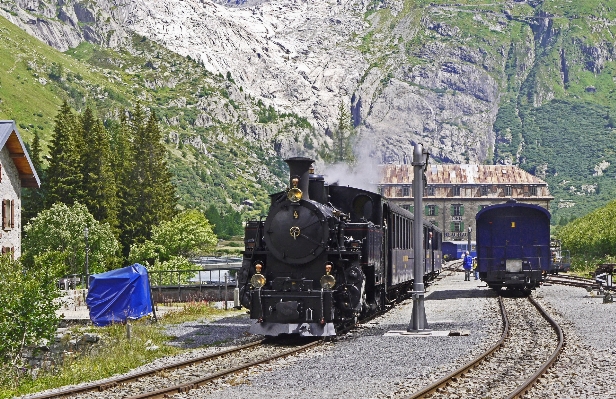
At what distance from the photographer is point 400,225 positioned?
29.6m

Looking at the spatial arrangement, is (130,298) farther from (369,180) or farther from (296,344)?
(296,344)

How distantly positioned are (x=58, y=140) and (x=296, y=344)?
51394 mm

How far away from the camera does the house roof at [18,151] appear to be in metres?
47.2

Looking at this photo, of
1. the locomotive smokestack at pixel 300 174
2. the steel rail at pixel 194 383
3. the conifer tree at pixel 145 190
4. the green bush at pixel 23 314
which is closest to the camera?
the steel rail at pixel 194 383

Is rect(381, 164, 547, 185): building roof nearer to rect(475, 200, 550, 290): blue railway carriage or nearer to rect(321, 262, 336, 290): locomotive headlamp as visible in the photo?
rect(475, 200, 550, 290): blue railway carriage

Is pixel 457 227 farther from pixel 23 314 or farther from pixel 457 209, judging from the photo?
pixel 23 314

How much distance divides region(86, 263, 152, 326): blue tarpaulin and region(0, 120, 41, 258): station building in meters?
15.5

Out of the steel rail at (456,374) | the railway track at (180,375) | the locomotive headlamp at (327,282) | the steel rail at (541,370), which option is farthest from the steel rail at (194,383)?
the steel rail at (541,370)

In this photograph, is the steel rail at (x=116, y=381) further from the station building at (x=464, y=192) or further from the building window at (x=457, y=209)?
the building window at (x=457, y=209)

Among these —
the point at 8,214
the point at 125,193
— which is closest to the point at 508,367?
the point at 8,214

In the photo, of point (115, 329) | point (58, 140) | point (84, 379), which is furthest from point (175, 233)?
point (84, 379)

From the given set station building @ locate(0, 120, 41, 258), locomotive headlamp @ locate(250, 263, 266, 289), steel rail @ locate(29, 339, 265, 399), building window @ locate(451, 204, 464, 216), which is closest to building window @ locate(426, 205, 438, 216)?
building window @ locate(451, 204, 464, 216)

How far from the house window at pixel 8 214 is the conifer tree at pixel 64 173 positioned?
17.0m

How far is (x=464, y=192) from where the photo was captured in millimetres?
146750
